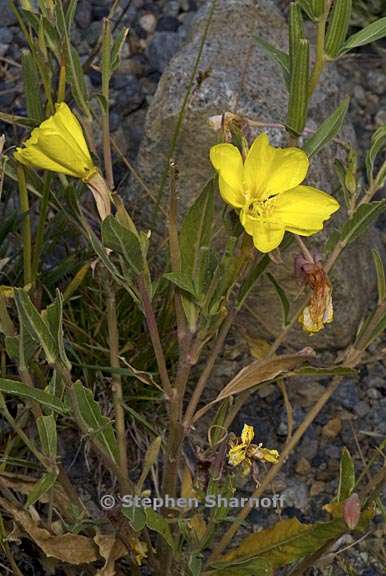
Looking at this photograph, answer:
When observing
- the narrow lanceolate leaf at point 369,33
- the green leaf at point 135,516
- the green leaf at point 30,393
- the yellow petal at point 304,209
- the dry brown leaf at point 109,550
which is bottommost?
the dry brown leaf at point 109,550

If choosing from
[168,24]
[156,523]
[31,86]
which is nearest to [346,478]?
[156,523]

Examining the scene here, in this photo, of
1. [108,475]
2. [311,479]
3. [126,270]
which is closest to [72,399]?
[126,270]

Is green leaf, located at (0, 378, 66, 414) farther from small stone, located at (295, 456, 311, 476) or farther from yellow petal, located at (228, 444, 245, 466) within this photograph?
small stone, located at (295, 456, 311, 476)

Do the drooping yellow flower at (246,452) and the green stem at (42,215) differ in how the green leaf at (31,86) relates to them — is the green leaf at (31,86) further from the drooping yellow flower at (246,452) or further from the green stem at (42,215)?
the drooping yellow flower at (246,452)

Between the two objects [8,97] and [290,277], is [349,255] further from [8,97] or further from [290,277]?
[8,97]

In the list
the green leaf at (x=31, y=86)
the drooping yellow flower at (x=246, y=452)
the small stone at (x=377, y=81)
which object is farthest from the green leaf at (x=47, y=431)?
the small stone at (x=377, y=81)

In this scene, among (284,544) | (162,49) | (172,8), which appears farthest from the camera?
(172,8)

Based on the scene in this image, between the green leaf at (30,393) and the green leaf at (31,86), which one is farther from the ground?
the green leaf at (31,86)

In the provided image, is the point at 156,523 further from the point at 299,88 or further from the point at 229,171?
the point at 299,88
